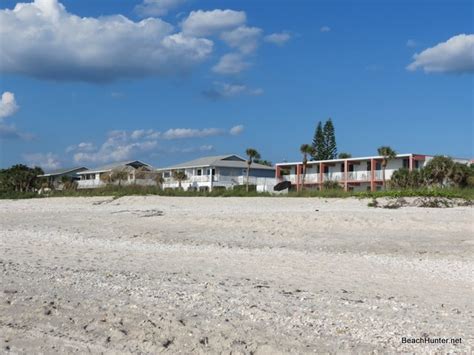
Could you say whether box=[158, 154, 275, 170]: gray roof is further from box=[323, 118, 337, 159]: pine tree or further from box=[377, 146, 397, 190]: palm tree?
box=[377, 146, 397, 190]: palm tree

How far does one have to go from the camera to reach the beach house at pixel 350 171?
174ft

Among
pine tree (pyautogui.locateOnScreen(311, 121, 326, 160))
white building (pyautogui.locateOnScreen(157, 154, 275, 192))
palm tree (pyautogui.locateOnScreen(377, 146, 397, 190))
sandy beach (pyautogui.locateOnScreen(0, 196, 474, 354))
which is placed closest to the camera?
sandy beach (pyautogui.locateOnScreen(0, 196, 474, 354))

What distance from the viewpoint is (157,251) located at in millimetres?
14164

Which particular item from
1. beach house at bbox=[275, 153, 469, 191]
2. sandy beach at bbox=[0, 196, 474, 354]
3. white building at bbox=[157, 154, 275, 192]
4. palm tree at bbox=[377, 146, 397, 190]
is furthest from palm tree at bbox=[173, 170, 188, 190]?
sandy beach at bbox=[0, 196, 474, 354]

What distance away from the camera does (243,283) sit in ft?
31.4

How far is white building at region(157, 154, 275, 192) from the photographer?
68000 millimetres

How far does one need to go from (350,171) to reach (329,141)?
1678cm

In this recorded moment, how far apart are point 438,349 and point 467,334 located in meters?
0.73

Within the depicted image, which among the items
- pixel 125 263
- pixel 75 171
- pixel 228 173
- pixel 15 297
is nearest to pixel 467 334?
pixel 15 297

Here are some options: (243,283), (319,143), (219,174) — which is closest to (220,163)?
(219,174)

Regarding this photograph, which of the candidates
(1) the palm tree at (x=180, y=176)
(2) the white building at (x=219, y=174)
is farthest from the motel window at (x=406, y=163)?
(1) the palm tree at (x=180, y=176)

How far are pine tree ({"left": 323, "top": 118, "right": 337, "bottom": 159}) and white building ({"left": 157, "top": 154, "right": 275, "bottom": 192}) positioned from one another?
7684mm

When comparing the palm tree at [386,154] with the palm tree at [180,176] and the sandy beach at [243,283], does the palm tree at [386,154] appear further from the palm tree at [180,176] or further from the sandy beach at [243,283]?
the sandy beach at [243,283]

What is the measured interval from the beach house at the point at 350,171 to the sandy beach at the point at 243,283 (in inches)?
1356
